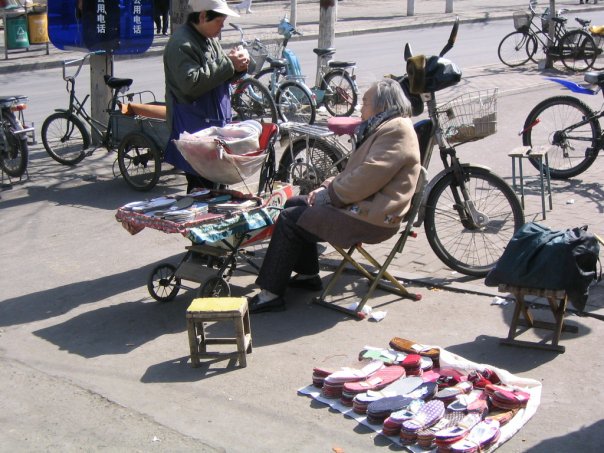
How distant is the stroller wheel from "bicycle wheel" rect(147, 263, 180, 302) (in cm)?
34

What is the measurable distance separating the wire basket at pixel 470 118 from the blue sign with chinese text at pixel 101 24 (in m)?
5.28

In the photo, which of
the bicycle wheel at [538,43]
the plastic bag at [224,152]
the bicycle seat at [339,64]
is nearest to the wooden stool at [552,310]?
the plastic bag at [224,152]

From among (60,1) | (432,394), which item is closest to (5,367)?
(432,394)

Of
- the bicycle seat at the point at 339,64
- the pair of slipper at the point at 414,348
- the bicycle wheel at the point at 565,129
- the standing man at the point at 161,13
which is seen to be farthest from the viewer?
the standing man at the point at 161,13

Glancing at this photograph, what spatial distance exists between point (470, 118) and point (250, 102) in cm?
601

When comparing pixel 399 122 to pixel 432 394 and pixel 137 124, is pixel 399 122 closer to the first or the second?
pixel 432 394

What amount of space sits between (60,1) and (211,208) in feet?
19.2

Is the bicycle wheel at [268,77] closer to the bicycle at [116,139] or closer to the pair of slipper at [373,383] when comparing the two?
the bicycle at [116,139]

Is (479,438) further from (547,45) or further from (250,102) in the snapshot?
(547,45)

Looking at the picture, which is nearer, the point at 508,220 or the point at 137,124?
the point at 508,220

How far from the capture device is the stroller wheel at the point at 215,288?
5688mm

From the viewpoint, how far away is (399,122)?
5539mm

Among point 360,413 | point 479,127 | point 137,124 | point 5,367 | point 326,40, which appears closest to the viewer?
point 360,413

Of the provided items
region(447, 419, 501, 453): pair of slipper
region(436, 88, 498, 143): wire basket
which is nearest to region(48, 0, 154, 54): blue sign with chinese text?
region(436, 88, 498, 143): wire basket
